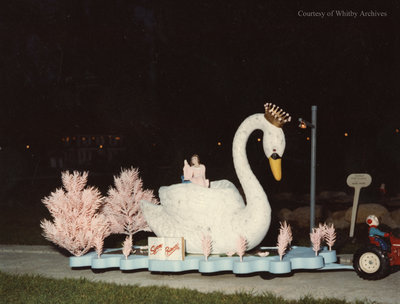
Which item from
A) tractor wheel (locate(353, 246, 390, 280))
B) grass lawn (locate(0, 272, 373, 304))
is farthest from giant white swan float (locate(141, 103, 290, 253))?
tractor wheel (locate(353, 246, 390, 280))

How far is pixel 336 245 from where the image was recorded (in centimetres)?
1171

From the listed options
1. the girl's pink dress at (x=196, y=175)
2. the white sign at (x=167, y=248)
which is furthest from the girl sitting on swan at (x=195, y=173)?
the white sign at (x=167, y=248)

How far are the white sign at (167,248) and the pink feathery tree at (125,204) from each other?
5.59 ft

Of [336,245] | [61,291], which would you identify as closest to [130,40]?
[336,245]

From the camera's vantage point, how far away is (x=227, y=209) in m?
8.71

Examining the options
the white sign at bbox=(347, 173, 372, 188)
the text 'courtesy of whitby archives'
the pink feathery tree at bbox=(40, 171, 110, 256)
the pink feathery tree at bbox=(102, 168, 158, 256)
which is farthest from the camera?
the text 'courtesy of whitby archives'

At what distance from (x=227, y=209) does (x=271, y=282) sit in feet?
4.41

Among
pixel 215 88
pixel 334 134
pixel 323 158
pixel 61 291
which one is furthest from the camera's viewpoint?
pixel 323 158

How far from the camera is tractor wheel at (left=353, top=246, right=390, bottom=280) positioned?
797 cm

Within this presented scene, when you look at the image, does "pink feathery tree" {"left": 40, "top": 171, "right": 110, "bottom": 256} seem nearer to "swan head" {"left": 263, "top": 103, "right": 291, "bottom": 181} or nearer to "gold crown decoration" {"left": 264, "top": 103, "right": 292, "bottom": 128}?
"swan head" {"left": 263, "top": 103, "right": 291, "bottom": 181}

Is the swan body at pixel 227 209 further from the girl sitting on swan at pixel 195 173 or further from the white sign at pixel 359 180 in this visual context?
the white sign at pixel 359 180

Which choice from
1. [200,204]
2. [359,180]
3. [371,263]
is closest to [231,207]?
[200,204]

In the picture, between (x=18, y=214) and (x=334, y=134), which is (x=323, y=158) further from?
→ (x=18, y=214)

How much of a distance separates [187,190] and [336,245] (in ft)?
14.8
